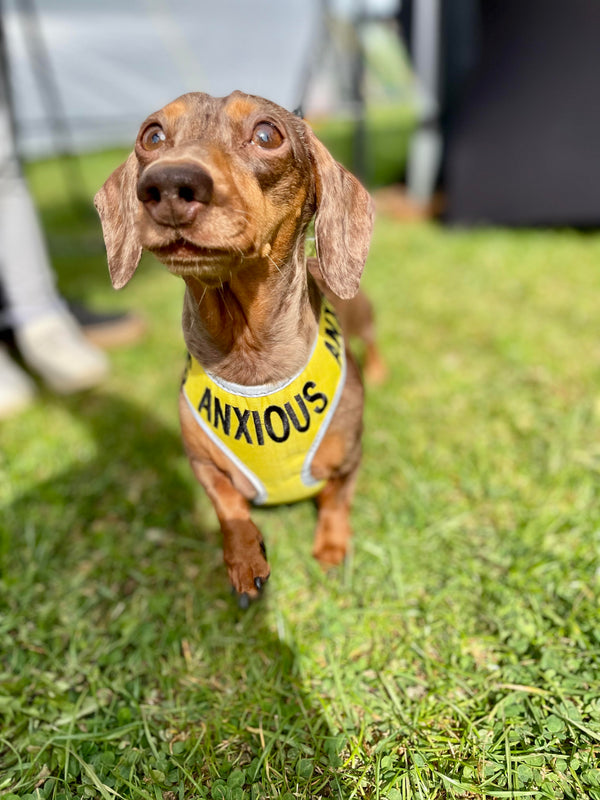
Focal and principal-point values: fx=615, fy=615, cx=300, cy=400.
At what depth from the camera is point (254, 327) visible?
1.80m

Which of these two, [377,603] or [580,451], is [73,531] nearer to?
[377,603]

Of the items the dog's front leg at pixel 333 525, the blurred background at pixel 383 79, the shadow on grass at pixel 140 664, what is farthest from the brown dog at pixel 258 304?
the blurred background at pixel 383 79

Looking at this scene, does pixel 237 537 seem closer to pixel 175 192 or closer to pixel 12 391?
pixel 175 192

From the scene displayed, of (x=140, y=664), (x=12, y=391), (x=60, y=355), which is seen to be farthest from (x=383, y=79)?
(x=140, y=664)

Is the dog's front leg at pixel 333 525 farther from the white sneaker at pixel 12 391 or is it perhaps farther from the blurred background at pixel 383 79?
the blurred background at pixel 383 79

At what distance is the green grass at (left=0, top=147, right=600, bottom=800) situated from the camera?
5.26 ft

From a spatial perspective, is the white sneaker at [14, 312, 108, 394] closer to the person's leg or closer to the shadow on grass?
the person's leg

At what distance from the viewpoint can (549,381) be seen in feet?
11.1

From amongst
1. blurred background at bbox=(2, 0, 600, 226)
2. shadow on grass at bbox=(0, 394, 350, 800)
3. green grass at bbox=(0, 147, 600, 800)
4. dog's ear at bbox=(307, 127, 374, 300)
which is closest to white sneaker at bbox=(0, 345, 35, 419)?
green grass at bbox=(0, 147, 600, 800)

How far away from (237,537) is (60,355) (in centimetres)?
242

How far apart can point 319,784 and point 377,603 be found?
0.65 meters

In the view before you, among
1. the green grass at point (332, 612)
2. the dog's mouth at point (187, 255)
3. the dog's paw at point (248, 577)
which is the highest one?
the dog's mouth at point (187, 255)

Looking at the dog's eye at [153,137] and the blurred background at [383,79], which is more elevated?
the dog's eye at [153,137]

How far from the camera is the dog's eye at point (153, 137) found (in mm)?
1590
